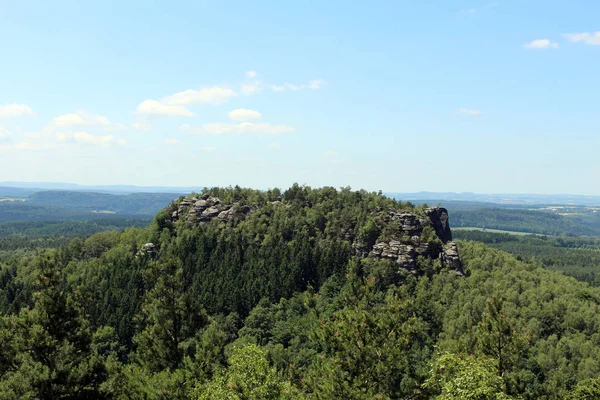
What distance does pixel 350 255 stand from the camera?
11938 cm

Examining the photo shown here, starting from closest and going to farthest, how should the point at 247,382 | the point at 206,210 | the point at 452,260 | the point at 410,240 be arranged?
the point at 247,382
the point at 452,260
the point at 410,240
the point at 206,210

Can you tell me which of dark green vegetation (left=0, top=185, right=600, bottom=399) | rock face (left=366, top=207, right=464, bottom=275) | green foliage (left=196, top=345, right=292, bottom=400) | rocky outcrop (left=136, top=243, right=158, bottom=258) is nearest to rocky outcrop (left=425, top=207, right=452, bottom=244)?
rock face (left=366, top=207, right=464, bottom=275)

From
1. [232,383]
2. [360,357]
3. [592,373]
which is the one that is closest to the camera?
[232,383]

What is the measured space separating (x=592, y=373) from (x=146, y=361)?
83102 mm

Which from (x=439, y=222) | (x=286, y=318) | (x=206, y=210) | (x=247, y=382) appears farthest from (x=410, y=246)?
(x=247, y=382)

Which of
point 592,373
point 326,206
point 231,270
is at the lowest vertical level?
point 592,373

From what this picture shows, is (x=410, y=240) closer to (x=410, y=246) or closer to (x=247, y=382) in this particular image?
(x=410, y=246)

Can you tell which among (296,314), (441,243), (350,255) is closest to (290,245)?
(350,255)

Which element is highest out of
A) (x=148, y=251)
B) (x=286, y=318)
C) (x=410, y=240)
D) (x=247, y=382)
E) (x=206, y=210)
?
(x=206, y=210)

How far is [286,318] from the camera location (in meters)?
103

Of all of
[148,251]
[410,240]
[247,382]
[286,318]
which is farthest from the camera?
[148,251]

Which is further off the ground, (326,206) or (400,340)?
(326,206)

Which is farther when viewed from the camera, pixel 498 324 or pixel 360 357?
pixel 498 324

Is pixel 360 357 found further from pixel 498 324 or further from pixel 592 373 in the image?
pixel 592 373
